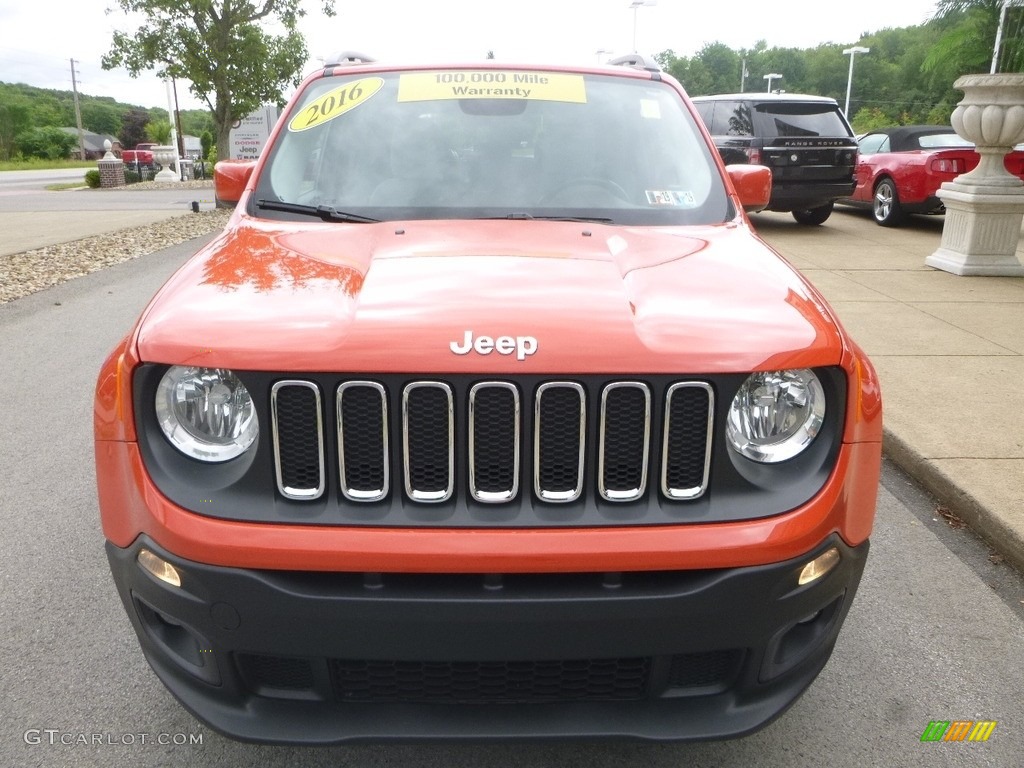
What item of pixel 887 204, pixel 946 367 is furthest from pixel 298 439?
pixel 887 204

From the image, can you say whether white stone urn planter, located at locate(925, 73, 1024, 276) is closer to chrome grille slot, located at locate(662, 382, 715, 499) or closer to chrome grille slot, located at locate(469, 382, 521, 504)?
chrome grille slot, located at locate(662, 382, 715, 499)

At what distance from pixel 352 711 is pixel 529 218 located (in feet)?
5.17

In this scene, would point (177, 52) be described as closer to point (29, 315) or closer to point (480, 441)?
point (29, 315)

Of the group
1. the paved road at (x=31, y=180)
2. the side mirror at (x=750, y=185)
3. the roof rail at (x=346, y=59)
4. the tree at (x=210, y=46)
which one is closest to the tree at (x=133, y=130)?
the paved road at (x=31, y=180)

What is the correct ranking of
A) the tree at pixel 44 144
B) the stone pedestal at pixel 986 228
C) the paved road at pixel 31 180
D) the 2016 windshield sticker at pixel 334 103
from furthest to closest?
the tree at pixel 44 144, the paved road at pixel 31 180, the stone pedestal at pixel 986 228, the 2016 windshield sticker at pixel 334 103

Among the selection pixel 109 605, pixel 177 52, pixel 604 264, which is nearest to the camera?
pixel 604 264

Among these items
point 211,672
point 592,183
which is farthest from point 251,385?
point 592,183

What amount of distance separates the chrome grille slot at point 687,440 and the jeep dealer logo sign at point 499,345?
0.98 feet

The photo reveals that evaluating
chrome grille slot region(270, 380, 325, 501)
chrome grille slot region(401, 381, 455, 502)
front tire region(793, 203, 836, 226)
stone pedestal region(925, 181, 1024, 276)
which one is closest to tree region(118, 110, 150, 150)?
front tire region(793, 203, 836, 226)

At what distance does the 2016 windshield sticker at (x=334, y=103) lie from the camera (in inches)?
134

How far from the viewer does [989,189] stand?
9734mm

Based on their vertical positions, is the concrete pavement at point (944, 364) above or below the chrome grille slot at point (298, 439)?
below

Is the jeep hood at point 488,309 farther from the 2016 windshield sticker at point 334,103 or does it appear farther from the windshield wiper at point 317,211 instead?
the 2016 windshield sticker at point 334,103

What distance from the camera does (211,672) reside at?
1.97 meters
